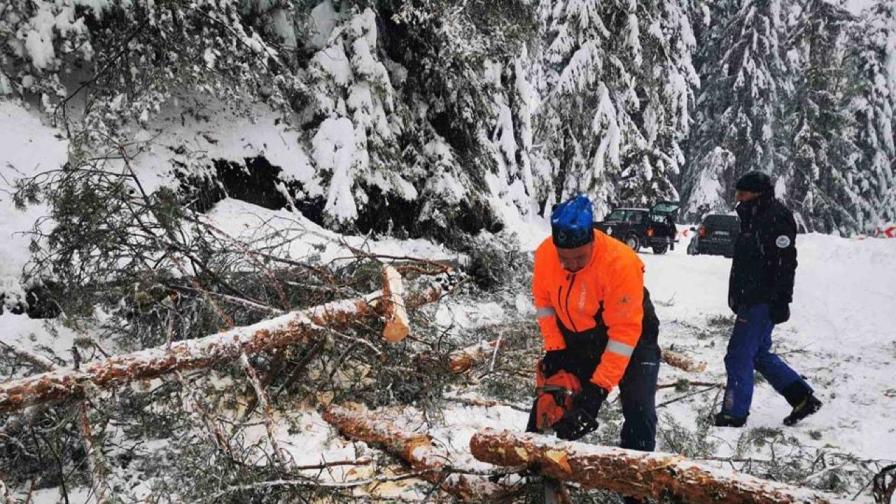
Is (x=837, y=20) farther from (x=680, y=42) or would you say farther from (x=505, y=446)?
(x=505, y=446)

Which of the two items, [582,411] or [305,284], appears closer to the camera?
[582,411]

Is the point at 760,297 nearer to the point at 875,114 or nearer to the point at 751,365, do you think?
the point at 751,365

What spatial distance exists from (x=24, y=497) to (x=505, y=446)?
2.49 m

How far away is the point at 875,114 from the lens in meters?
23.7

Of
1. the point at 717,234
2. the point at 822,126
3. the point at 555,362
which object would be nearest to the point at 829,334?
the point at 555,362

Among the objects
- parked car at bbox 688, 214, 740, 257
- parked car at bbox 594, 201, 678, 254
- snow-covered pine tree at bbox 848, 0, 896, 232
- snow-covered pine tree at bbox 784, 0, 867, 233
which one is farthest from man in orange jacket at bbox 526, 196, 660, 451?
snow-covered pine tree at bbox 848, 0, 896, 232

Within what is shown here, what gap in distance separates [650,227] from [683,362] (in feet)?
43.5

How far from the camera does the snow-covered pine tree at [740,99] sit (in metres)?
24.5

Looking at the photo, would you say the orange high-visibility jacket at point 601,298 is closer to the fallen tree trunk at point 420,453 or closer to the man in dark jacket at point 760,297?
the fallen tree trunk at point 420,453

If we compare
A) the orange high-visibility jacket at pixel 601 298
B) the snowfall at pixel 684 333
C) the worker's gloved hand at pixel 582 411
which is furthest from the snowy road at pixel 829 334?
the orange high-visibility jacket at pixel 601 298

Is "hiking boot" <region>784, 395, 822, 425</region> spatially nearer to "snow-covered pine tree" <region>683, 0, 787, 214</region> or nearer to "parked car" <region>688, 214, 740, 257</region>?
"parked car" <region>688, 214, 740, 257</region>

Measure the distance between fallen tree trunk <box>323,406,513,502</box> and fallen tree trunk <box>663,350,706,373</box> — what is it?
11.6ft

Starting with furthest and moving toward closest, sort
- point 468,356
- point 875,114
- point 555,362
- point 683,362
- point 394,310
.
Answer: point 875,114
point 683,362
point 468,356
point 394,310
point 555,362

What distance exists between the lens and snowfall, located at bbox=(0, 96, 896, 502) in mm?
3809
